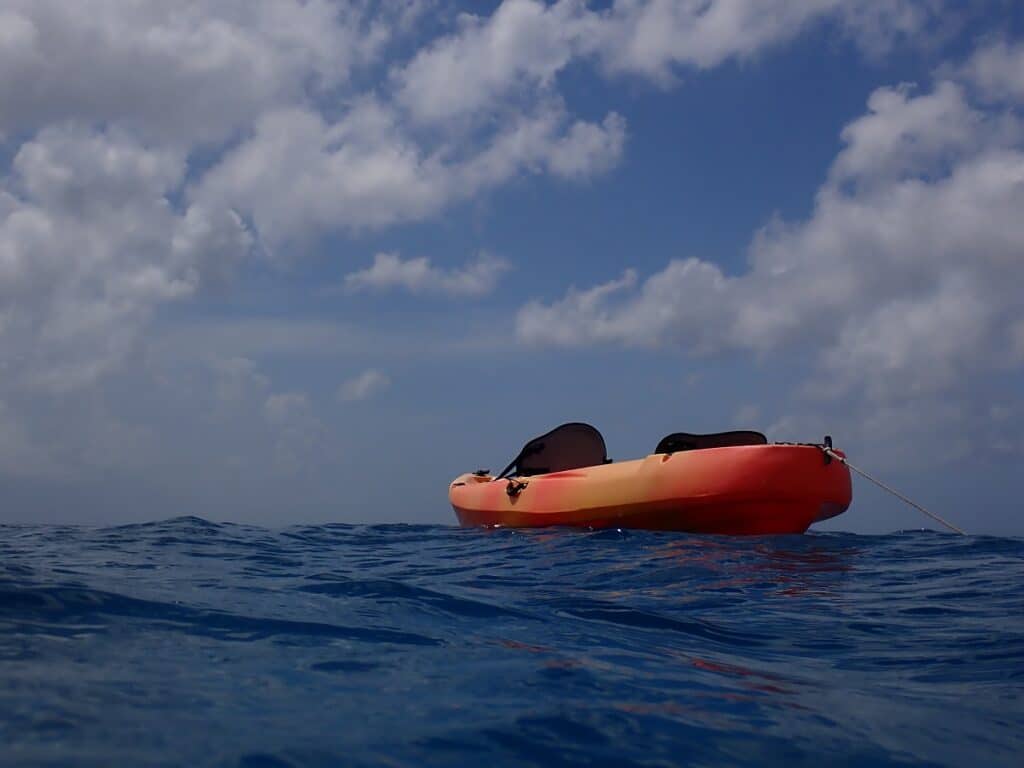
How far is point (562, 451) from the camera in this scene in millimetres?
12609

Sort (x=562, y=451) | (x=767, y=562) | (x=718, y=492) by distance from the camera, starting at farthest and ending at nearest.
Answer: (x=562, y=451)
(x=718, y=492)
(x=767, y=562)

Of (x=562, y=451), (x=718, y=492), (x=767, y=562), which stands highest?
(x=562, y=451)

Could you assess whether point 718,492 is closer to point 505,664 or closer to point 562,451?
point 562,451

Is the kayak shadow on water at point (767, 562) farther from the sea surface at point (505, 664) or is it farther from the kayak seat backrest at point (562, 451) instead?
the kayak seat backrest at point (562, 451)

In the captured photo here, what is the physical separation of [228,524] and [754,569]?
314 inches

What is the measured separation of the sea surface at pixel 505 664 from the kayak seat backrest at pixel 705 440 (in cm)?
292

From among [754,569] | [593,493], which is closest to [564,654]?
[754,569]

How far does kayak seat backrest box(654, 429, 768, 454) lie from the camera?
33.0 ft

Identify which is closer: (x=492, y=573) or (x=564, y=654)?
(x=564, y=654)

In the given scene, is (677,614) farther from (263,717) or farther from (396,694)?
(263,717)

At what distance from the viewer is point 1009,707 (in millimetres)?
3213

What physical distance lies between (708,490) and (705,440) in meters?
1.06

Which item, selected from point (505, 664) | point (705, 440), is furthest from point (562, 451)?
point (505, 664)

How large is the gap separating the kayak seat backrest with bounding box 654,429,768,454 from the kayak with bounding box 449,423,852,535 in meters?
0.01
